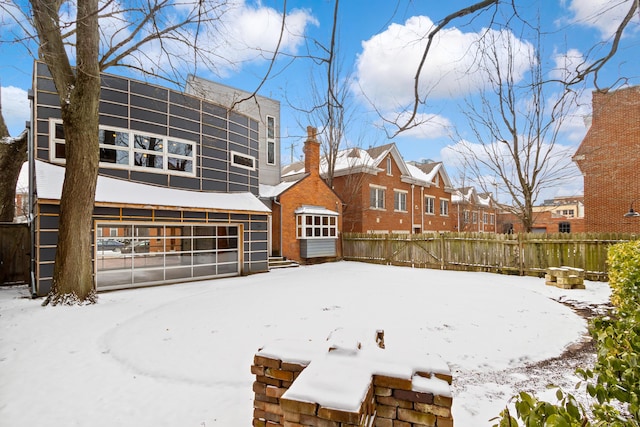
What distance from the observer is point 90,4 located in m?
6.85

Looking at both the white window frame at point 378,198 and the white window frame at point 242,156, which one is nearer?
the white window frame at point 242,156

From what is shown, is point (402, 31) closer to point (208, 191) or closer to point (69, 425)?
point (69, 425)

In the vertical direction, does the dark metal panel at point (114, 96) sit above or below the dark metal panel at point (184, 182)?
above

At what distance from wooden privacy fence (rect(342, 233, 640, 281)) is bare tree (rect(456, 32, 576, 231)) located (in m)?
1.15

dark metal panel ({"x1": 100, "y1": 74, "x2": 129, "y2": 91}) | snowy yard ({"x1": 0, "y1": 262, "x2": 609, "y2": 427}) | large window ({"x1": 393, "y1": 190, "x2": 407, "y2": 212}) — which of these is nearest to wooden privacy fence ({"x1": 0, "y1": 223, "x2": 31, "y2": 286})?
snowy yard ({"x1": 0, "y1": 262, "x2": 609, "y2": 427})

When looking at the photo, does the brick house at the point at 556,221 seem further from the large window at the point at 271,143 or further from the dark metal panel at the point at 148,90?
the dark metal panel at the point at 148,90

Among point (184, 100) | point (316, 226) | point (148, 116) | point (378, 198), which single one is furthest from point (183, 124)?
A: point (378, 198)

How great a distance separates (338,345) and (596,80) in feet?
11.2

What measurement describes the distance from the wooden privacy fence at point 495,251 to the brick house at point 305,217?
1968 millimetres

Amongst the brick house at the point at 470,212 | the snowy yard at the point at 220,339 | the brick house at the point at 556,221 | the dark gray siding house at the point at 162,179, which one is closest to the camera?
the snowy yard at the point at 220,339

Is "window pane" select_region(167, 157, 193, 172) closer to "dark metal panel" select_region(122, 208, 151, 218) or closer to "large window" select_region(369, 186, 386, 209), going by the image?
"dark metal panel" select_region(122, 208, 151, 218)

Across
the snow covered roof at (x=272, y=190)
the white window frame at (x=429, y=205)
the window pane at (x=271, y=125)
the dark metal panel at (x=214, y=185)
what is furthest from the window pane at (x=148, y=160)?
the white window frame at (x=429, y=205)

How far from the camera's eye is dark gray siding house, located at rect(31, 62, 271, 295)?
349 inches

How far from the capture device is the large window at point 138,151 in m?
9.26
